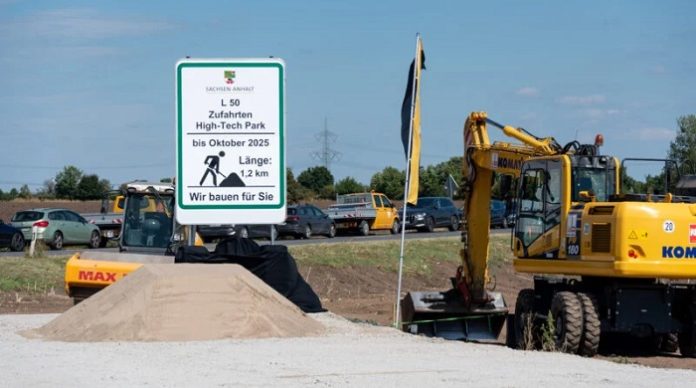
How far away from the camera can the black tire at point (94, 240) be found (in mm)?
43031

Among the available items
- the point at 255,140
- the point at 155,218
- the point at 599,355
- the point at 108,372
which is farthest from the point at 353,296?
the point at 108,372

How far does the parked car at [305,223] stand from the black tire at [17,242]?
10.6 metres

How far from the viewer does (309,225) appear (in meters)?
48.1

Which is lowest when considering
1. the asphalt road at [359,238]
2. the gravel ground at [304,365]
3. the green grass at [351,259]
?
the green grass at [351,259]

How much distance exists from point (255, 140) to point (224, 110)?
62 cm

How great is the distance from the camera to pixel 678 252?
1750 centimetres

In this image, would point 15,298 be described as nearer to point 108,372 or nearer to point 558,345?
point 558,345

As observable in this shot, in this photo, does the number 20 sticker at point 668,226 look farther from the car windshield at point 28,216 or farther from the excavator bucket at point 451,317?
the car windshield at point 28,216

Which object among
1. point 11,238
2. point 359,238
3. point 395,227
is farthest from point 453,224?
point 11,238

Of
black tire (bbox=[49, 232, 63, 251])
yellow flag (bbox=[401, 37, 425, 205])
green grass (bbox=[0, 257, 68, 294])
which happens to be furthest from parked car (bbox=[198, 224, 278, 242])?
yellow flag (bbox=[401, 37, 425, 205])

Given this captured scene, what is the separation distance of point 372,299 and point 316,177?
7259cm

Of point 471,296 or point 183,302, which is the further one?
point 471,296

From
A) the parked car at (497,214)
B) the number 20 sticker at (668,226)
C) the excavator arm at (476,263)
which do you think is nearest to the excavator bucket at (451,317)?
the excavator arm at (476,263)

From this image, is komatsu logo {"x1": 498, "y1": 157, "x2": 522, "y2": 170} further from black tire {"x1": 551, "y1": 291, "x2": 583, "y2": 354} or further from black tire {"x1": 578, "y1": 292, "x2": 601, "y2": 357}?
black tire {"x1": 578, "y1": 292, "x2": 601, "y2": 357}
